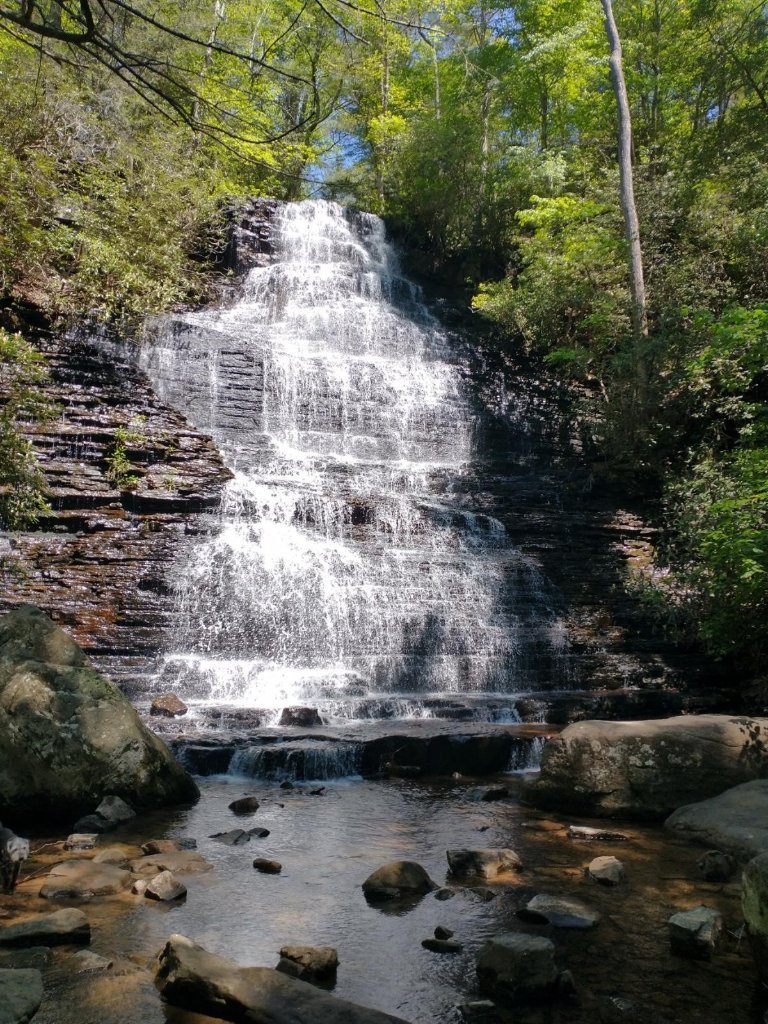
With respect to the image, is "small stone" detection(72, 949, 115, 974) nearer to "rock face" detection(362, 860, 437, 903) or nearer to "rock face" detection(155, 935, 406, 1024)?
"rock face" detection(155, 935, 406, 1024)

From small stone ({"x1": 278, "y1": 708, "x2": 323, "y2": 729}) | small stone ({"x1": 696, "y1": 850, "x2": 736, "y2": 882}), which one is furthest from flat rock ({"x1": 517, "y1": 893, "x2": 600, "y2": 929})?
small stone ({"x1": 278, "y1": 708, "x2": 323, "y2": 729})

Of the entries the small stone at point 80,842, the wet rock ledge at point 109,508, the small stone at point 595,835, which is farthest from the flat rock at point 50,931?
the wet rock ledge at point 109,508

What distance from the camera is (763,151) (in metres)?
18.2

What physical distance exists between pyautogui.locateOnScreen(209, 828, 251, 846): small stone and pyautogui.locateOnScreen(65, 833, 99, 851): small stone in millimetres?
822

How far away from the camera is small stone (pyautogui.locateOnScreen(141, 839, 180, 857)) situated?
508 centimetres

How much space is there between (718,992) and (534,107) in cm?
2852

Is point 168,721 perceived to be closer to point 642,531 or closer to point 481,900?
point 481,900

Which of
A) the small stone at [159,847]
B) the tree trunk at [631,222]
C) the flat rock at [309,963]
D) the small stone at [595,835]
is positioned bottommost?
the small stone at [595,835]

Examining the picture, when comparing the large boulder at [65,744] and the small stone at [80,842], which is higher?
the large boulder at [65,744]

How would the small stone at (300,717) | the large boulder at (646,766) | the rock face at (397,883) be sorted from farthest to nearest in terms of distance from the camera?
1. the small stone at (300,717)
2. the large boulder at (646,766)
3. the rock face at (397,883)

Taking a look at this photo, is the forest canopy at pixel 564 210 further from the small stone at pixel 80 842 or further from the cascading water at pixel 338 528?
the small stone at pixel 80 842

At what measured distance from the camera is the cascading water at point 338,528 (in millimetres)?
11047

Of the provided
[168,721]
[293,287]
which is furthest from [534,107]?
[168,721]

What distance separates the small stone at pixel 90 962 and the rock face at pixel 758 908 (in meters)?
2.91
